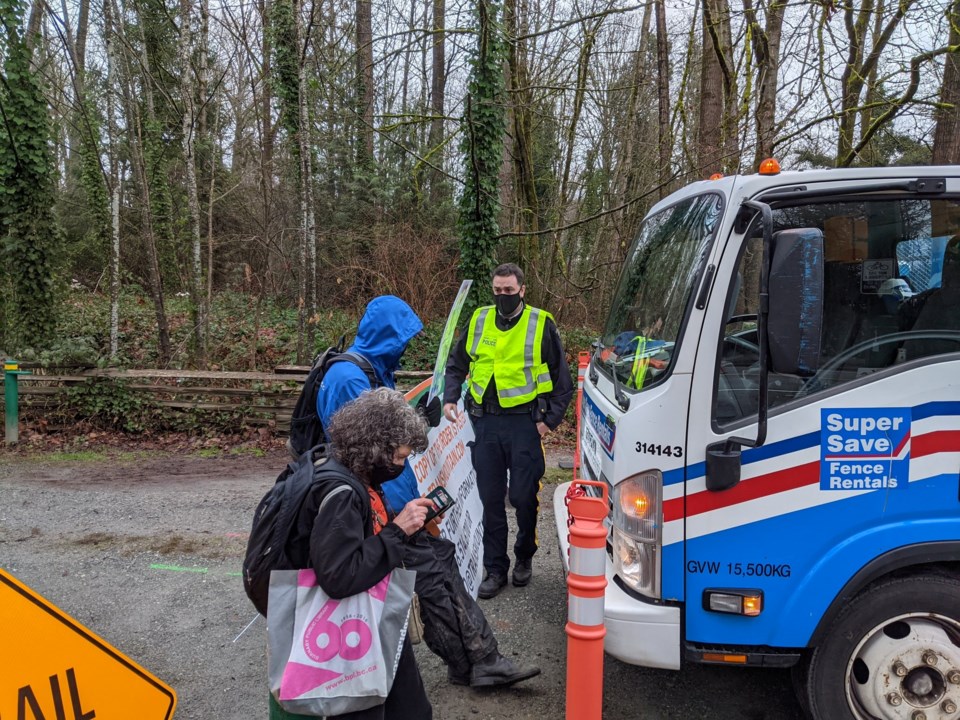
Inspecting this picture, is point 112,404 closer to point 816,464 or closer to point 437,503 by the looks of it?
point 437,503

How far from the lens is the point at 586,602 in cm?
252

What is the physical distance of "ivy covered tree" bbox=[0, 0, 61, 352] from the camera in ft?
32.4

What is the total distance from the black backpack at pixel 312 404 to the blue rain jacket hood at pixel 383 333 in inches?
2.6

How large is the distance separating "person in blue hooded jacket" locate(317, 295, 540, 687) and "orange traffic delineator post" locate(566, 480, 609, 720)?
2.46ft

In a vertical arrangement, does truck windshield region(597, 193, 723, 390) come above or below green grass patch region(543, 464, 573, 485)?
above

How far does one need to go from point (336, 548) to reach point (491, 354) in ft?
7.71

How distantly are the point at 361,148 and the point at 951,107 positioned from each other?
11.1 meters

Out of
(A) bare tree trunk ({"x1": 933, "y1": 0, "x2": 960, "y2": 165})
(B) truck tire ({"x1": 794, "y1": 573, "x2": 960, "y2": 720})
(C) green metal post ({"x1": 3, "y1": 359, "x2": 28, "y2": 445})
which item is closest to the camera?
(B) truck tire ({"x1": 794, "y1": 573, "x2": 960, "y2": 720})

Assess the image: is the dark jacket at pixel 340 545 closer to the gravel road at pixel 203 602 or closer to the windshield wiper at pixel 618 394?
the gravel road at pixel 203 602

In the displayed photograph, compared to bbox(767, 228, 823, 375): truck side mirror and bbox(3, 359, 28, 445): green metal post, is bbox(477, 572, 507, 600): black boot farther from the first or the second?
bbox(3, 359, 28, 445): green metal post

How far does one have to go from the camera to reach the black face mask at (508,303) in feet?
14.5

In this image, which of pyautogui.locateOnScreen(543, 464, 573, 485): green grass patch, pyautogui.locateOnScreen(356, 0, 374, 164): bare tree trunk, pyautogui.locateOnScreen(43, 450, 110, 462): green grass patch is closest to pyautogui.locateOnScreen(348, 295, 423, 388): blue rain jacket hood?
pyautogui.locateOnScreen(543, 464, 573, 485): green grass patch

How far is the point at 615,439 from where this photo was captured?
9.61 ft

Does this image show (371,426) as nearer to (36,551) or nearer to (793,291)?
(793,291)
